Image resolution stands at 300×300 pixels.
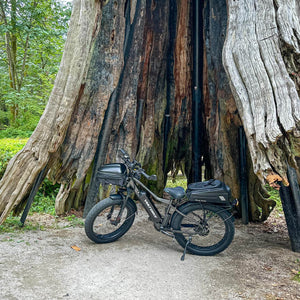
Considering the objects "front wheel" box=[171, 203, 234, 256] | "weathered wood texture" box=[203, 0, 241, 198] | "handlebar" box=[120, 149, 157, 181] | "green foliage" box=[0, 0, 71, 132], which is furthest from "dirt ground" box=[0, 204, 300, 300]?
"green foliage" box=[0, 0, 71, 132]

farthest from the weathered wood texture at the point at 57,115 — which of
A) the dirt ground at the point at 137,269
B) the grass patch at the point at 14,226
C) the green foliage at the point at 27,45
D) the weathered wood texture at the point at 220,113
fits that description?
the green foliage at the point at 27,45

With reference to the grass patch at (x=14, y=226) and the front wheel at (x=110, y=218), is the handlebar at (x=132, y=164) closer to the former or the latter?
the front wheel at (x=110, y=218)

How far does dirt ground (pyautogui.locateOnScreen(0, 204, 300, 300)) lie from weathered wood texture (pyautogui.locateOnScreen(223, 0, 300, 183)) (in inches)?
39.0

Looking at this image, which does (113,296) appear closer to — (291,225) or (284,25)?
(291,225)

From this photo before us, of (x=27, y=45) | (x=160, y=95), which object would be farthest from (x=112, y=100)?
(x=27, y=45)

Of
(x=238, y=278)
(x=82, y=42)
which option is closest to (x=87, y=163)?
(x=82, y=42)

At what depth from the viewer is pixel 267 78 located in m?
3.12

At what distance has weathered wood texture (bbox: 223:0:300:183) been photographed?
2.90m

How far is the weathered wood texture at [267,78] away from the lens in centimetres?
290

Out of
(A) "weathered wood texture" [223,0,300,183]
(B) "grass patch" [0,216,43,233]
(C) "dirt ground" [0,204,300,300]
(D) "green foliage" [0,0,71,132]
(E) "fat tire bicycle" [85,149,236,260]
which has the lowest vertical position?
(C) "dirt ground" [0,204,300,300]

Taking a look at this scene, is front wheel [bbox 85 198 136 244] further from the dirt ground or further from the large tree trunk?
the large tree trunk

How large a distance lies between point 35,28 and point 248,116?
8.28 m

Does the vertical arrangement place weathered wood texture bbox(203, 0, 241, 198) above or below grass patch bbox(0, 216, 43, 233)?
above

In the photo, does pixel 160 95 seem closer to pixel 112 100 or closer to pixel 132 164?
pixel 112 100
